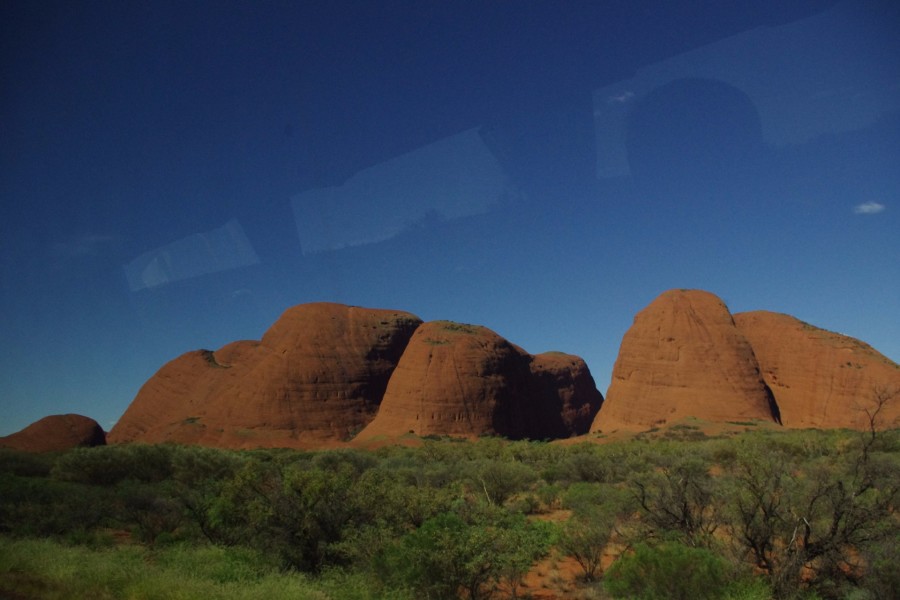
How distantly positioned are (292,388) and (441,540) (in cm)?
5297

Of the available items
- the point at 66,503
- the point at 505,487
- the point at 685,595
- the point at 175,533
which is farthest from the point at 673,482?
the point at 66,503

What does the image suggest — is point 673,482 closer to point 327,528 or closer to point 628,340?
point 327,528

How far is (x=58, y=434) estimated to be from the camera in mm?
61156

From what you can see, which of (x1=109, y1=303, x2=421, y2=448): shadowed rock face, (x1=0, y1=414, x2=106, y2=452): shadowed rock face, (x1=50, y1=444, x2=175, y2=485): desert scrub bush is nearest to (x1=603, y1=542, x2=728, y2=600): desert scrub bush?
(x1=50, y1=444, x2=175, y2=485): desert scrub bush

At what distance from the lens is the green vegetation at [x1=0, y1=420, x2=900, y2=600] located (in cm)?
750

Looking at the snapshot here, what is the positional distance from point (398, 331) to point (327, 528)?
5800 centimetres

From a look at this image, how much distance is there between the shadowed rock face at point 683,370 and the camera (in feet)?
173

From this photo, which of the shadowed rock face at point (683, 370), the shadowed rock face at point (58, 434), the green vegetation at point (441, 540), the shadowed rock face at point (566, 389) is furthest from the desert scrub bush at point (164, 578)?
the shadowed rock face at point (566, 389)

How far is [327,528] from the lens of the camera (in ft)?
33.3

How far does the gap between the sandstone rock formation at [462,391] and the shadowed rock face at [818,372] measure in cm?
2735

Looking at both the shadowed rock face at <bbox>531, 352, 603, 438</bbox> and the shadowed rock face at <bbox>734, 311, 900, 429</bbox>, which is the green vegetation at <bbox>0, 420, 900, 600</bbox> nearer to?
the shadowed rock face at <bbox>734, 311, 900, 429</bbox>

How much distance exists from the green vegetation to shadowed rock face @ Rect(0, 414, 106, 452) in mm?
54676

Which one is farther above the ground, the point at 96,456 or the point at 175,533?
the point at 96,456

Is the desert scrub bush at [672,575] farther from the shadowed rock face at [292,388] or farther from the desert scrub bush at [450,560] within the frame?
the shadowed rock face at [292,388]
